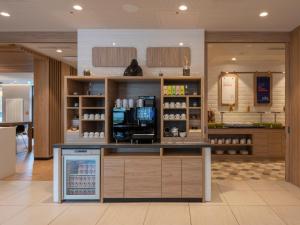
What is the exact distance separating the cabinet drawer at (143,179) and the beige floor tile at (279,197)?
5.79 feet

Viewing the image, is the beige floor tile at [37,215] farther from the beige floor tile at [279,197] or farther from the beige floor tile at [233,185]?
the beige floor tile at [279,197]

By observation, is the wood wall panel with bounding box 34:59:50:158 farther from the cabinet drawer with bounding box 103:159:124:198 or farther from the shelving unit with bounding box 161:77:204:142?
the shelving unit with bounding box 161:77:204:142

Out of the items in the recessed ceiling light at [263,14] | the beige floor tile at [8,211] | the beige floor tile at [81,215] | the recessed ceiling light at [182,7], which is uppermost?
the recessed ceiling light at [182,7]

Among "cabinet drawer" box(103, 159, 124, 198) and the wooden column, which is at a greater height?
the wooden column

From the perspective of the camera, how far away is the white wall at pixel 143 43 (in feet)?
15.8

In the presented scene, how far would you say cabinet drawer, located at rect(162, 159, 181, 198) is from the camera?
3924mm

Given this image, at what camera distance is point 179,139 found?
14.1 feet

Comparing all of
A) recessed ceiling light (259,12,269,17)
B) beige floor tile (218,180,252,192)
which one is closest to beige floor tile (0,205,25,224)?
beige floor tile (218,180,252,192)

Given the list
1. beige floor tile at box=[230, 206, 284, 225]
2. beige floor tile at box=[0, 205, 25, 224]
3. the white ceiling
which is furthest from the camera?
the white ceiling

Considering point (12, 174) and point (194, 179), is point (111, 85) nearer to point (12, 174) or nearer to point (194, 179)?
point (194, 179)

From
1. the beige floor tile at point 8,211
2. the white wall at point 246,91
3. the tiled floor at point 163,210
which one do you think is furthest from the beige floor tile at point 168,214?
the white wall at point 246,91

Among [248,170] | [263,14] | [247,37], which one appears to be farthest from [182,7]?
[248,170]

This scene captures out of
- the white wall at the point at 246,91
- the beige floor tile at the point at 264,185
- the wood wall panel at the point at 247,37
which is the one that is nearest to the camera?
the beige floor tile at the point at 264,185

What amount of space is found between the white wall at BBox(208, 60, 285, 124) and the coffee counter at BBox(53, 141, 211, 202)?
4.24 meters
